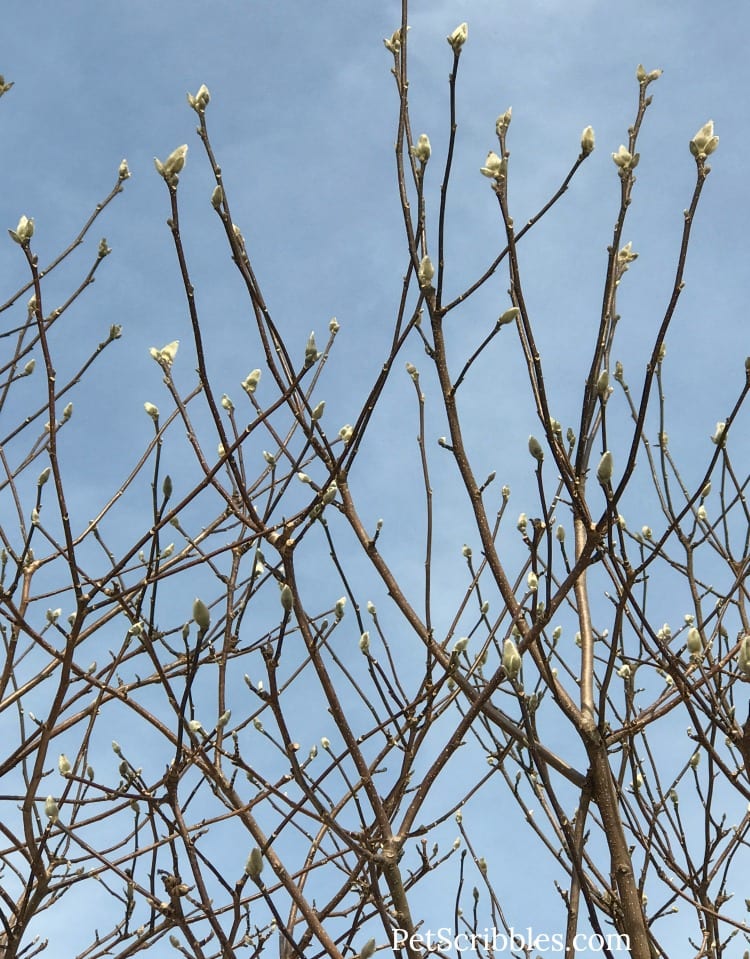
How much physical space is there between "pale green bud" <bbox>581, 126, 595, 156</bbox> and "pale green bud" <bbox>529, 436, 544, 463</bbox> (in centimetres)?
79

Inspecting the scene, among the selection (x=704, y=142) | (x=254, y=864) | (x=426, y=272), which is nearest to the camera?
(x=254, y=864)

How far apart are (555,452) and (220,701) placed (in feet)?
4.67

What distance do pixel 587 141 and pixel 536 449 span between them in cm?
84

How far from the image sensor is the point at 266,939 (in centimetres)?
359

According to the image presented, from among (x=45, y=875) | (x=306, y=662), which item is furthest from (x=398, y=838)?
(x=45, y=875)

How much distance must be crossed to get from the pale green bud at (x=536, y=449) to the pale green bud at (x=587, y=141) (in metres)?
0.79

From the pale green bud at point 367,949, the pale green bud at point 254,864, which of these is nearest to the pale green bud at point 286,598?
the pale green bud at point 254,864

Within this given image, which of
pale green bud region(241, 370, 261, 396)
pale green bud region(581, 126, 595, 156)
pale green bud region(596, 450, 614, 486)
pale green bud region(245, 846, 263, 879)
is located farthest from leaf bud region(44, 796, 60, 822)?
pale green bud region(581, 126, 595, 156)

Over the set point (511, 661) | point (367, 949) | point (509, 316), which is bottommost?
point (367, 949)

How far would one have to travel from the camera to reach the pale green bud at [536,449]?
8.08 feet

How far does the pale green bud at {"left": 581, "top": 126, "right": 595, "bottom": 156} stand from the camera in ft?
8.29

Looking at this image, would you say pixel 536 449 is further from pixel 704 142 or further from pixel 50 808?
pixel 50 808

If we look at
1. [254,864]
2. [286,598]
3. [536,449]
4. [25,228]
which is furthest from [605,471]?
[25,228]

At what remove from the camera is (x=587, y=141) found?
2529 millimetres
